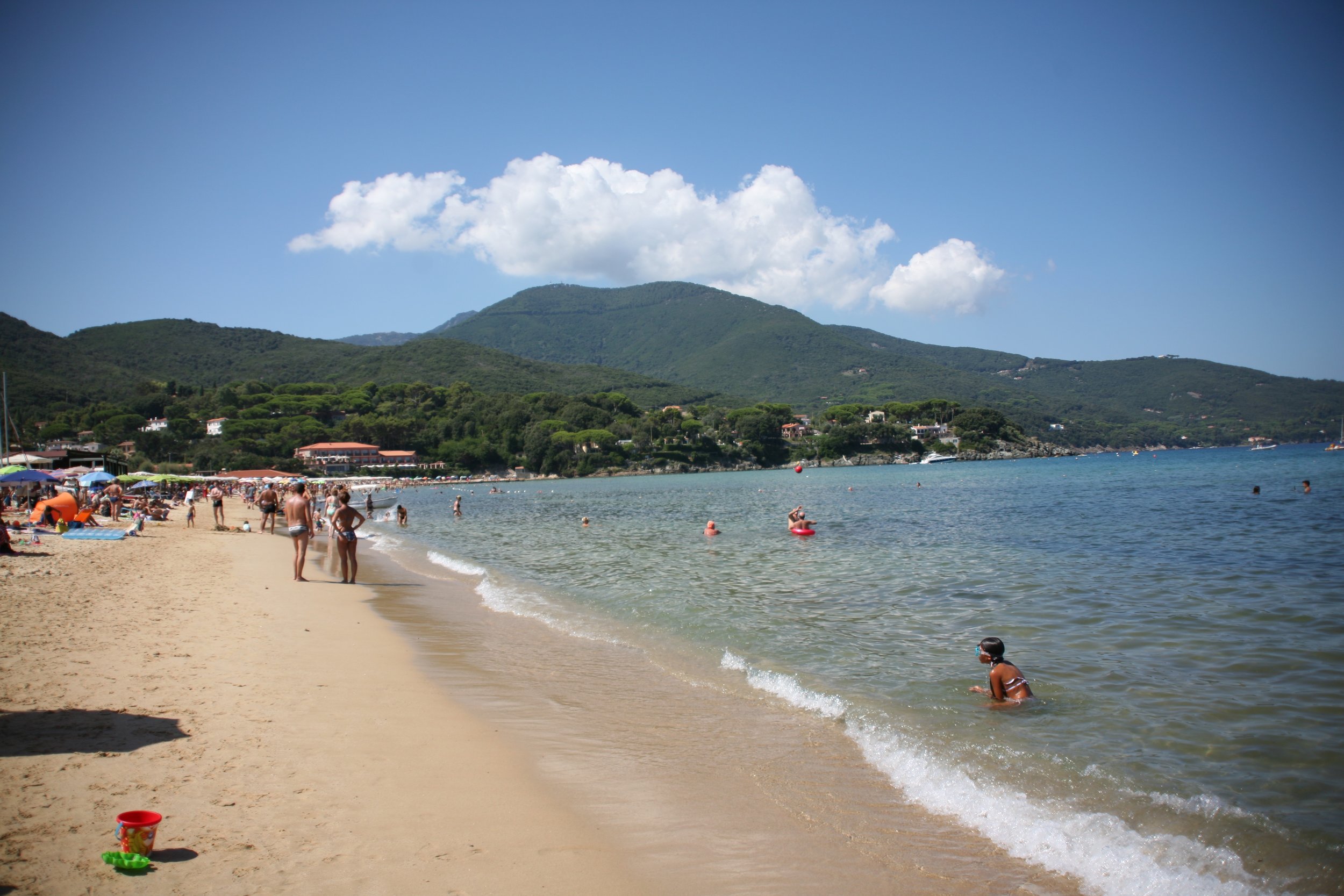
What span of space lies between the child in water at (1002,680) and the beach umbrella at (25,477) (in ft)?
96.5

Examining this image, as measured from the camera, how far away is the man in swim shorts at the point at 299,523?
13.7m

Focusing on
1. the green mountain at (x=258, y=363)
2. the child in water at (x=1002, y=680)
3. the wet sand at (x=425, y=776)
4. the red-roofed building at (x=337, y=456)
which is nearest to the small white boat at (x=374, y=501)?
the wet sand at (x=425, y=776)

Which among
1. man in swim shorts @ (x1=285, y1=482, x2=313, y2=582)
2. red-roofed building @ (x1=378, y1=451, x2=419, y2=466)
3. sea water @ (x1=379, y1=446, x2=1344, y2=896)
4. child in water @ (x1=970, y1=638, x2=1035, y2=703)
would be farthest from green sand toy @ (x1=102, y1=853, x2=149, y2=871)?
red-roofed building @ (x1=378, y1=451, x2=419, y2=466)

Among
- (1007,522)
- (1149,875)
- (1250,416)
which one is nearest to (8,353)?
(1007,522)

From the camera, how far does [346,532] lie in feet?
44.3

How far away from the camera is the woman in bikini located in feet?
42.7

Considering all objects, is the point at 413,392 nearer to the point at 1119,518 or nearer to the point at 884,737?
the point at 1119,518

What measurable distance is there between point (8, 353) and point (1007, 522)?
145098 mm

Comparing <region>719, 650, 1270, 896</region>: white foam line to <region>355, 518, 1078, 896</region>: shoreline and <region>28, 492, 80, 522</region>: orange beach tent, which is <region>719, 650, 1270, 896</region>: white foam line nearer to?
<region>355, 518, 1078, 896</region>: shoreline

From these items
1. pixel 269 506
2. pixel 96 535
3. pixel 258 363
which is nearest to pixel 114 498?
pixel 269 506

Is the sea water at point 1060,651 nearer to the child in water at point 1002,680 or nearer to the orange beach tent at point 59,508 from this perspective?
the child in water at point 1002,680

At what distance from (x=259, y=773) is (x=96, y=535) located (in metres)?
18.5

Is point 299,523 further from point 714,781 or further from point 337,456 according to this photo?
point 337,456

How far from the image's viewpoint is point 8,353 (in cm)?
11256
